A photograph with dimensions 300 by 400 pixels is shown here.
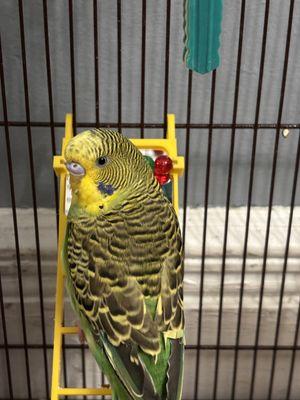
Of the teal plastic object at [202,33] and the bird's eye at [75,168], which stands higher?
the teal plastic object at [202,33]

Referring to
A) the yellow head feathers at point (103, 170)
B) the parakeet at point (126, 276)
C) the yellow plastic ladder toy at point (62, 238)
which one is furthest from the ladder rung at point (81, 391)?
the yellow head feathers at point (103, 170)

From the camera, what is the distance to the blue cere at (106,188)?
2.91ft

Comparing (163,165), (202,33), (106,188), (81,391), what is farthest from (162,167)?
(81,391)

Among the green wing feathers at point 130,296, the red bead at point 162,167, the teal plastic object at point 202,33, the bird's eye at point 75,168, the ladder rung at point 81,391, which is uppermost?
the teal plastic object at point 202,33

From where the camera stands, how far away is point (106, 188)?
0.90m

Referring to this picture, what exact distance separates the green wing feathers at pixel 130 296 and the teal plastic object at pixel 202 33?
0.24m

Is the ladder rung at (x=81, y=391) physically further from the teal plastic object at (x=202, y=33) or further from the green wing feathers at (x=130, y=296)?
the teal plastic object at (x=202, y=33)

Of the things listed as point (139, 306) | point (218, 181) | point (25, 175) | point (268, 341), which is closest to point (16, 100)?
point (25, 175)

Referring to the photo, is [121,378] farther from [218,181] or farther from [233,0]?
[233,0]

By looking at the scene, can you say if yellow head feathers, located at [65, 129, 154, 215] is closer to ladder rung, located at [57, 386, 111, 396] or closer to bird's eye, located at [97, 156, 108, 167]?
bird's eye, located at [97, 156, 108, 167]

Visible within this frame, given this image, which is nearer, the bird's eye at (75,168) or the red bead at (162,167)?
the bird's eye at (75,168)

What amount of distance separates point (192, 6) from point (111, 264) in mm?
413

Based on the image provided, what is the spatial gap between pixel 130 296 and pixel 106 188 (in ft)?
0.58

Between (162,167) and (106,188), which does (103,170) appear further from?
(162,167)
